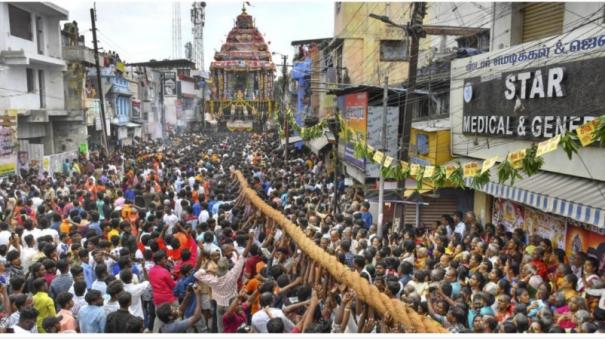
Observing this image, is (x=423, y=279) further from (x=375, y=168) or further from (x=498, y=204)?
(x=375, y=168)

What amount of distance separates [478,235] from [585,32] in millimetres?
3967

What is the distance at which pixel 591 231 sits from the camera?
8.63 metres

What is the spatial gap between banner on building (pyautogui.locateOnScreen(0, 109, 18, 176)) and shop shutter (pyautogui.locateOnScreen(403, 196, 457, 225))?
14.9m

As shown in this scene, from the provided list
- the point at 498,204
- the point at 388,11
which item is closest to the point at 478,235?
the point at 498,204

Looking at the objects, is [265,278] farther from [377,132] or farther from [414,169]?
[377,132]

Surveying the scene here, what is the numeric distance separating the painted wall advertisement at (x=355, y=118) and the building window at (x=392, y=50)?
932 centimetres

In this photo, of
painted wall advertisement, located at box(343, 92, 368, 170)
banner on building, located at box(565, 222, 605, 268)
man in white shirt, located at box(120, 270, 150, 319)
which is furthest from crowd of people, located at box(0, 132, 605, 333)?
painted wall advertisement, located at box(343, 92, 368, 170)

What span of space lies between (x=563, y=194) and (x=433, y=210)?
226 inches

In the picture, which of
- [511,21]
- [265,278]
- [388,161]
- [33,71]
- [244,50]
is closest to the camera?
[265,278]

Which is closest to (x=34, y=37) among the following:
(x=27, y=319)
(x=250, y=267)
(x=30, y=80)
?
(x=30, y=80)

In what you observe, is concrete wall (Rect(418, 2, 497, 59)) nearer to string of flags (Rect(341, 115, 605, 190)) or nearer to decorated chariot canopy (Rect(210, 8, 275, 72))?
string of flags (Rect(341, 115, 605, 190))

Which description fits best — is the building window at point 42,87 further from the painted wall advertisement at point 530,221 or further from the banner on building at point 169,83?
the banner on building at point 169,83

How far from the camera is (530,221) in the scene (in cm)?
1047

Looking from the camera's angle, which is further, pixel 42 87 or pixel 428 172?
pixel 42 87
